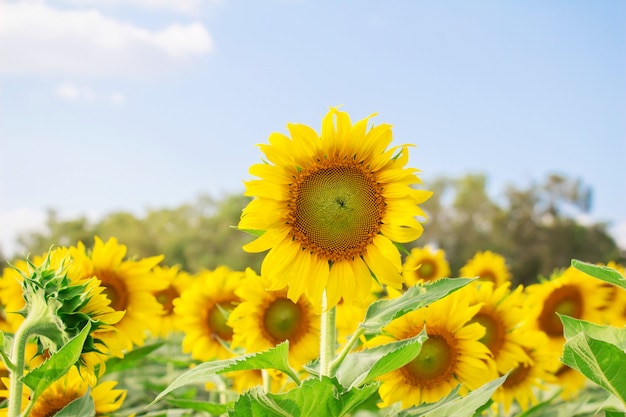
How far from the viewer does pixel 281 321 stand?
3164 millimetres

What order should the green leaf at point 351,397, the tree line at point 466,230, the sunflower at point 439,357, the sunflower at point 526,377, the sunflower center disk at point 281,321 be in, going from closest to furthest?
the green leaf at point 351,397
the sunflower at point 439,357
the sunflower center disk at point 281,321
the sunflower at point 526,377
the tree line at point 466,230

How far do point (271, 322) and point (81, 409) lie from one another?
1196mm

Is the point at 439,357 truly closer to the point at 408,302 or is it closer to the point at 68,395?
the point at 408,302

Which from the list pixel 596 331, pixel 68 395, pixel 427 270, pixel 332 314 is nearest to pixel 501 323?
pixel 596 331

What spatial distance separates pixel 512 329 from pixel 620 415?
125cm

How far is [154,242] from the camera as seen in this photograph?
39375mm

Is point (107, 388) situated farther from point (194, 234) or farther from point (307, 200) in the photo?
point (194, 234)

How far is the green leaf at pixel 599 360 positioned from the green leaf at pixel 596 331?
0.16 m

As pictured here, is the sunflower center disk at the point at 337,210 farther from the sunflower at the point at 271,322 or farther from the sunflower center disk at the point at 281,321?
the sunflower center disk at the point at 281,321

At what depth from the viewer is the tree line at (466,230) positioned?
3666 cm

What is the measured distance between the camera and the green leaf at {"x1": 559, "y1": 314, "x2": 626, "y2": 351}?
1910mm

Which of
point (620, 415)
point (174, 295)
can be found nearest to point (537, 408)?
point (620, 415)

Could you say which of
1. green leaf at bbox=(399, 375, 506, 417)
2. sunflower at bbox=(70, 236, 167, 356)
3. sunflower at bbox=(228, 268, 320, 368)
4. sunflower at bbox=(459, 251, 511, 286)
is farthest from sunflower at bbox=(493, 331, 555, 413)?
sunflower at bbox=(459, 251, 511, 286)

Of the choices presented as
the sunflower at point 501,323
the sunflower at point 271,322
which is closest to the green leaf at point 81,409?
the sunflower at point 271,322
